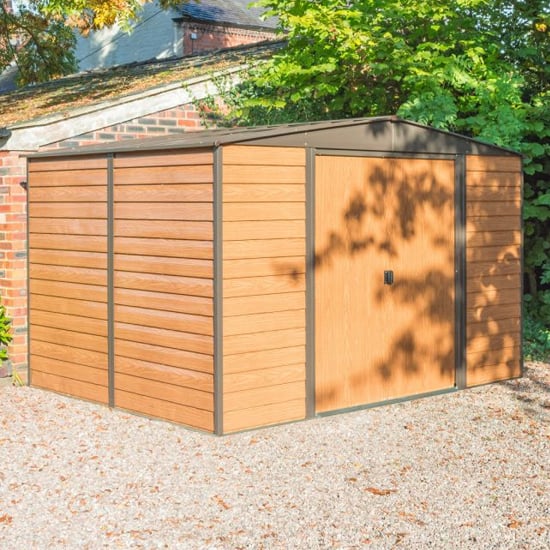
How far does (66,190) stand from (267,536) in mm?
4932

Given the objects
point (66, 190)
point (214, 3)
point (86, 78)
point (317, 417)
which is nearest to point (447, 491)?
point (317, 417)

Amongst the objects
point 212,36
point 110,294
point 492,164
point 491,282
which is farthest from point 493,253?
point 212,36

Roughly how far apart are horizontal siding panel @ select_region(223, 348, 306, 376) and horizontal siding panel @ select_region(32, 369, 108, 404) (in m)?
1.68

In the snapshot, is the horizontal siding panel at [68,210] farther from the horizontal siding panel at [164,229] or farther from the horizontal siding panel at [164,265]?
the horizontal siding panel at [164,265]

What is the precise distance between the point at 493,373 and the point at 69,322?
4261 millimetres

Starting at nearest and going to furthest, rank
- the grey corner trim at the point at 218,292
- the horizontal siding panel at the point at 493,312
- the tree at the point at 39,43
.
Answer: the grey corner trim at the point at 218,292
the horizontal siding panel at the point at 493,312
the tree at the point at 39,43

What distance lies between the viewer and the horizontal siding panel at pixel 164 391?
816 centimetres

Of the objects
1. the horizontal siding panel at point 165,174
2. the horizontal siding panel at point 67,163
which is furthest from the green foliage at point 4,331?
the horizontal siding panel at point 165,174

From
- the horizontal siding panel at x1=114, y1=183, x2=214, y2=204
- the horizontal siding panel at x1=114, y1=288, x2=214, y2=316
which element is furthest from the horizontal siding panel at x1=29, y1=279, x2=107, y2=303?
the horizontal siding panel at x1=114, y1=183, x2=214, y2=204

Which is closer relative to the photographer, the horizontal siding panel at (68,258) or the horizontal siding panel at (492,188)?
the horizontal siding panel at (68,258)

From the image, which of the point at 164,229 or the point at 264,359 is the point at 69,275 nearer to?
the point at 164,229

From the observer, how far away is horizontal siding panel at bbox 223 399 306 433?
26.5ft

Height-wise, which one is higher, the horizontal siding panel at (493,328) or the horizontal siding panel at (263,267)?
the horizontal siding panel at (263,267)

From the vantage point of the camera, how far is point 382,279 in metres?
9.16
